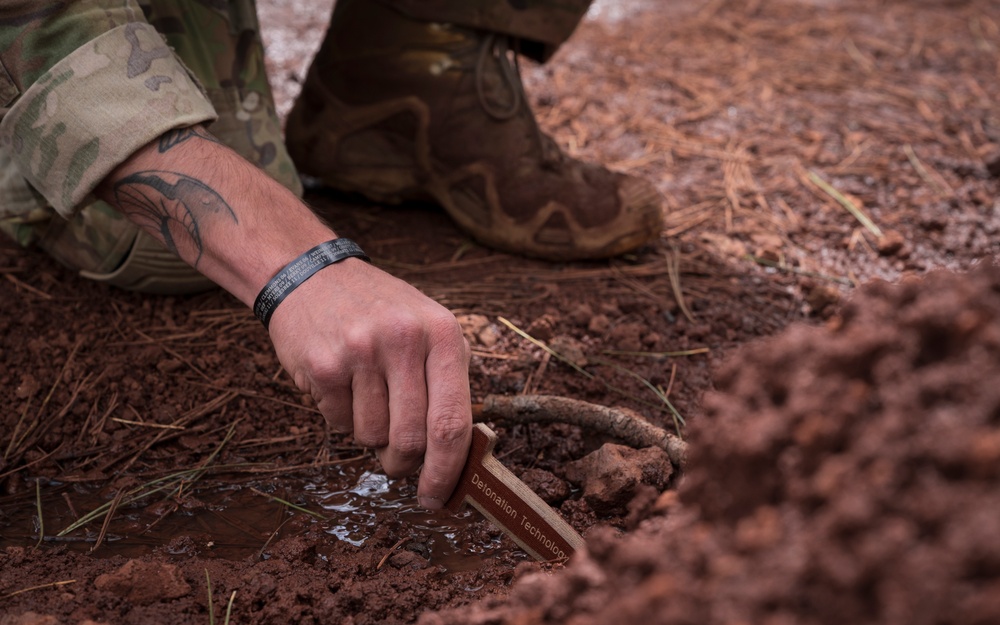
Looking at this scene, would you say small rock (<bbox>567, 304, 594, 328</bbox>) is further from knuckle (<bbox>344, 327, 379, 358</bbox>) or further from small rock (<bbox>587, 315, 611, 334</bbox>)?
knuckle (<bbox>344, 327, 379, 358</bbox>)

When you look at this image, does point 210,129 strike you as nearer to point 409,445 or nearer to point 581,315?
point 581,315

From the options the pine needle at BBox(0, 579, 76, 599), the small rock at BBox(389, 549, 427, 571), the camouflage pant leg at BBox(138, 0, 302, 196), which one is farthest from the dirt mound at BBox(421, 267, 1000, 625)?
the camouflage pant leg at BBox(138, 0, 302, 196)

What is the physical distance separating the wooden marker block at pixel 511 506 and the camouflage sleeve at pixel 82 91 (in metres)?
0.80

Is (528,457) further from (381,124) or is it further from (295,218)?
(381,124)

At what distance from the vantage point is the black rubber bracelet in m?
1.38

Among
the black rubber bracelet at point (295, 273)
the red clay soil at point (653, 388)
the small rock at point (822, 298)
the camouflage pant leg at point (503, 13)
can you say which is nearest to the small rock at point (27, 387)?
the red clay soil at point (653, 388)

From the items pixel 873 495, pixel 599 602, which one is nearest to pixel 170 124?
pixel 599 602

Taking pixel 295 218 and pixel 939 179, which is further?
pixel 939 179

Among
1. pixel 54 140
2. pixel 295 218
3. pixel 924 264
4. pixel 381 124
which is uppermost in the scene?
pixel 54 140

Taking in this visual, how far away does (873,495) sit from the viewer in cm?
71

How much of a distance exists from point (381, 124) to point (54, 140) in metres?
1.22

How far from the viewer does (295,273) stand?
139 centimetres

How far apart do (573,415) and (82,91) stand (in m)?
1.13

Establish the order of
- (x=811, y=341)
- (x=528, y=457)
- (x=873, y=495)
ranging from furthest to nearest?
1. (x=528, y=457)
2. (x=811, y=341)
3. (x=873, y=495)
